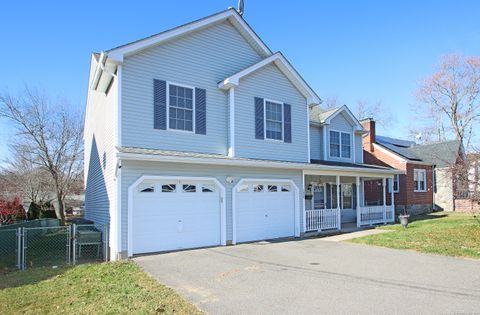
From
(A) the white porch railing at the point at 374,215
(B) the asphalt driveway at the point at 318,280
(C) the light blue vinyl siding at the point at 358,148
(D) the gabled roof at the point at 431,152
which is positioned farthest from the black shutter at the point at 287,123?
(D) the gabled roof at the point at 431,152

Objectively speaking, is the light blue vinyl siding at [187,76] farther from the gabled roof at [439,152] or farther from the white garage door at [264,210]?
the gabled roof at [439,152]

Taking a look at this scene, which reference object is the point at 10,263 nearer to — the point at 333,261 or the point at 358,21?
the point at 333,261

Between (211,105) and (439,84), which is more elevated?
(439,84)

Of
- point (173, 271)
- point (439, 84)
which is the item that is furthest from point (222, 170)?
point (439, 84)

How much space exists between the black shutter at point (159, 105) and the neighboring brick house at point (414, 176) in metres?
16.7

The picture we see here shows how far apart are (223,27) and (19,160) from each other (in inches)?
734

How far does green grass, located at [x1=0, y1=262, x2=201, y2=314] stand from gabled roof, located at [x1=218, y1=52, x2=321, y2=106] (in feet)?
23.3

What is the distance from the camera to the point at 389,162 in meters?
24.4

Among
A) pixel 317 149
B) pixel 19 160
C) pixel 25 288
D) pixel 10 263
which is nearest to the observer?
pixel 25 288

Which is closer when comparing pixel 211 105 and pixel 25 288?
pixel 25 288

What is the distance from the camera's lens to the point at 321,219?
51.3 feet

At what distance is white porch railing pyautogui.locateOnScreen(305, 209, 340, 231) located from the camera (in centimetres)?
1518

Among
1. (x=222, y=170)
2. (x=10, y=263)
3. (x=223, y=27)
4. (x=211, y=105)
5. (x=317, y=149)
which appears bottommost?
(x=10, y=263)

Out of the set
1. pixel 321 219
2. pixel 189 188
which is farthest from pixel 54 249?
pixel 321 219
